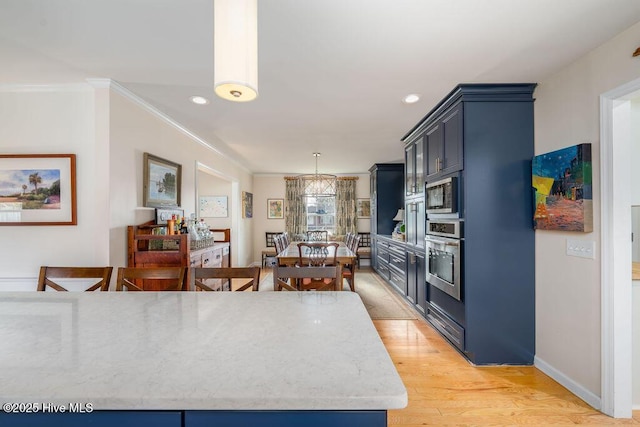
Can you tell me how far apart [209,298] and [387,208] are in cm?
526

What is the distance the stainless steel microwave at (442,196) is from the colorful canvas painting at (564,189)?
0.63 meters

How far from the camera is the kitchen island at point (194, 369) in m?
0.71

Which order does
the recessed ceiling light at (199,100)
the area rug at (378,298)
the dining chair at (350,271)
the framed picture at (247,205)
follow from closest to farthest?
the recessed ceiling light at (199,100)
the area rug at (378,298)
the dining chair at (350,271)
the framed picture at (247,205)

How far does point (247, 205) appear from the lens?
7184mm

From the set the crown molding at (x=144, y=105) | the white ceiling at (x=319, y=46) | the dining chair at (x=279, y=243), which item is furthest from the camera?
the dining chair at (x=279, y=243)

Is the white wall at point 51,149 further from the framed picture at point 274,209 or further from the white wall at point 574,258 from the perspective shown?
the framed picture at point 274,209

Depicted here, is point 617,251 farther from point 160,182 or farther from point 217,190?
point 217,190

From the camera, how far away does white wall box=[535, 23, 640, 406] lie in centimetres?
198

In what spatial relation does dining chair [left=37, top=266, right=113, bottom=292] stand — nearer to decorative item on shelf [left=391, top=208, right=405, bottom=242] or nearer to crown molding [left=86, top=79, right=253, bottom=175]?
crown molding [left=86, top=79, right=253, bottom=175]

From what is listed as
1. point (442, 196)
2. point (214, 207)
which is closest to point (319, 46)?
point (442, 196)

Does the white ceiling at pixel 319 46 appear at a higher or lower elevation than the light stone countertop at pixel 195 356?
higher

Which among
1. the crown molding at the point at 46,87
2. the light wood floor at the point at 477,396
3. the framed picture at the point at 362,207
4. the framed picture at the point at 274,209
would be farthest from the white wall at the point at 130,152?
the framed picture at the point at 362,207

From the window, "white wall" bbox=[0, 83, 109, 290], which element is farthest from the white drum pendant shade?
the window

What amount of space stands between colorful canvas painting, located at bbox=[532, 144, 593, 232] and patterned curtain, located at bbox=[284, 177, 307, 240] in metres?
5.75
